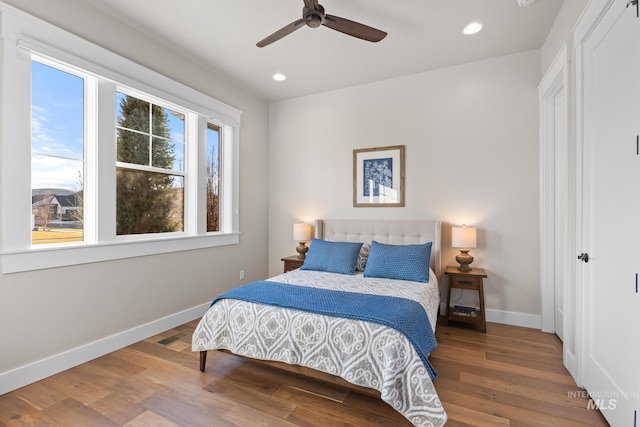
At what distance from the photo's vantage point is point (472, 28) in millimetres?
2775

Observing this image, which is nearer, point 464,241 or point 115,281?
point 115,281

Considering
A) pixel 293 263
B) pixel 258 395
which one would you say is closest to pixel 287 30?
pixel 258 395

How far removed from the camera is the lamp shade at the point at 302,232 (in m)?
4.10

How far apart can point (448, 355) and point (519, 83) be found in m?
2.93

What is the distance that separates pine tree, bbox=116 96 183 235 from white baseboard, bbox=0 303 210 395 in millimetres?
949

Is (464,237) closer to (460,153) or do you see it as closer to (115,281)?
(460,153)

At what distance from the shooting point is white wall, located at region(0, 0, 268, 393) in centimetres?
212

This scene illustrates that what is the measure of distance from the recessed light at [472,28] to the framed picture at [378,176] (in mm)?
1340

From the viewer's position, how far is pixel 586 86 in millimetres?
2027

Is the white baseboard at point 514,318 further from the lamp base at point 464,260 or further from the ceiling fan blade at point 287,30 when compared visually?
the ceiling fan blade at point 287,30

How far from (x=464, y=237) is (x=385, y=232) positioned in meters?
0.92

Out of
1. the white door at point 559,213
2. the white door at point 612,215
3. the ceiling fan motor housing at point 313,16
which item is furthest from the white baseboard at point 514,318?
the ceiling fan motor housing at point 313,16

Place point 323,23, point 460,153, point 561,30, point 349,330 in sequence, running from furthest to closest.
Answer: point 460,153 < point 561,30 < point 323,23 < point 349,330

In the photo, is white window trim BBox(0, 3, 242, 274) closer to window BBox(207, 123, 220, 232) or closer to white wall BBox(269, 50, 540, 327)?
window BBox(207, 123, 220, 232)
